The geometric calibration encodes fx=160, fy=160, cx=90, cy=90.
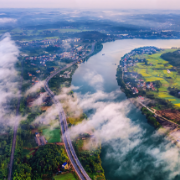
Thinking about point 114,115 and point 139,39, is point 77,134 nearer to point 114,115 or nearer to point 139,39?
point 114,115

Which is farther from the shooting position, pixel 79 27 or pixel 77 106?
pixel 79 27

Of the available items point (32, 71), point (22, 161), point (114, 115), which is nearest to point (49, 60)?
point (32, 71)

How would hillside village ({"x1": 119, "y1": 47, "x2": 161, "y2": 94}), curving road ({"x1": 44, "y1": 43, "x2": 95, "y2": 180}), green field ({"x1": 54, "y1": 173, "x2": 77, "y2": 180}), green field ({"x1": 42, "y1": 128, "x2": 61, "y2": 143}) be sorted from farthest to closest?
hillside village ({"x1": 119, "y1": 47, "x2": 161, "y2": 94}) < green field ({"x1": 42, "y1": 128, "x2": 61, "y2": 143}) < curving road ({"x1": 44, "y1": 43, "x2": 95, "y2": 180}) < green field ({"x1": 54, "y1": 173, "x2": 77, "y2": 180})

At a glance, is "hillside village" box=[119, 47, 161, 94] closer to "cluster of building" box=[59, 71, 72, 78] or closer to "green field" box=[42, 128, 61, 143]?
"cluster of building" box=[59, 71, 72, 78]

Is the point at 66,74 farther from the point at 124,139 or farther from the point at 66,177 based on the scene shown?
the point at 66,177

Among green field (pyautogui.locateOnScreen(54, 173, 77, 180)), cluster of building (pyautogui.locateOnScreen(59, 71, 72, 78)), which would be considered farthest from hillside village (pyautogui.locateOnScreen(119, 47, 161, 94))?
green field (pyautogui.locateOnScreen(54, 173, 77, 180))

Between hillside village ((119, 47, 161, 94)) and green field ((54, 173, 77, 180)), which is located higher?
hillside village ((119, 47, 161, 94))
